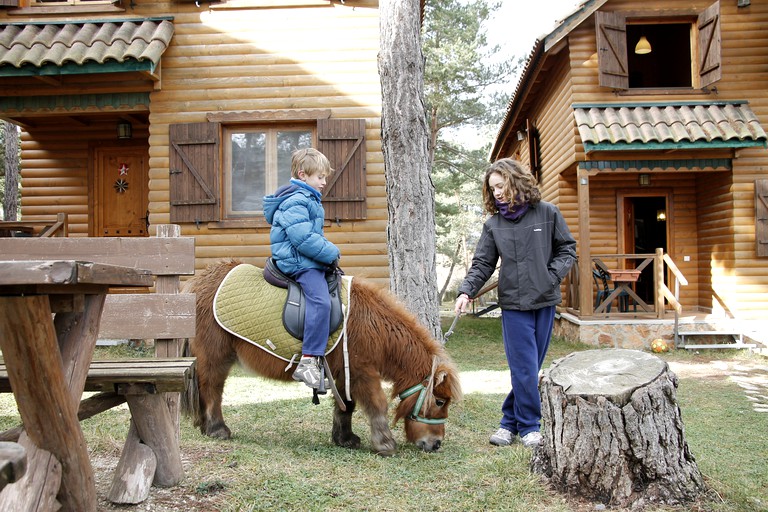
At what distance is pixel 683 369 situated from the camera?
8.84 m

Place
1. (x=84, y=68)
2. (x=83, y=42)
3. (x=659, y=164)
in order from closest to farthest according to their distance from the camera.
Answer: (x=84, y=68)
(x=83, y=42)
(x=659, y=164)

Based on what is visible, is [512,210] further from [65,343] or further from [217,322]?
[65,343]

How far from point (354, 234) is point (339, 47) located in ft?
9.22

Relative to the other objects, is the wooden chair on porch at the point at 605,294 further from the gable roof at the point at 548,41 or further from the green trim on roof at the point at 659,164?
the gable roof at the point at 548,41

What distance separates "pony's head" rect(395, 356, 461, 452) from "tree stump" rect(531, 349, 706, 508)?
3.17 ft

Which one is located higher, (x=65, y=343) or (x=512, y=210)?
(x=512, y=210)

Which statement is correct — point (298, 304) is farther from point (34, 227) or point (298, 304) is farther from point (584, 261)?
point (584, 261)

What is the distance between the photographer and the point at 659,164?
11320 mm

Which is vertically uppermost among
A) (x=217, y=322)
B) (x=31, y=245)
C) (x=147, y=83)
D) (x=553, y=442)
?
(x=147, y=83)

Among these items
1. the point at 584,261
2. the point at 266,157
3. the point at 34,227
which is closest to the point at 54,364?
the point at 266,157

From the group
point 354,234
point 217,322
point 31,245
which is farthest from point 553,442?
point 354,234

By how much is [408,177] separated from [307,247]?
97.2 inches

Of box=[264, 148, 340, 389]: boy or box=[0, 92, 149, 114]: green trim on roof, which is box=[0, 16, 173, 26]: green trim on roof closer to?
box=[0, 92, 149, 114]: green trim on roof

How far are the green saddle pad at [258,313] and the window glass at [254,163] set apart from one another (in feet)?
17.6
